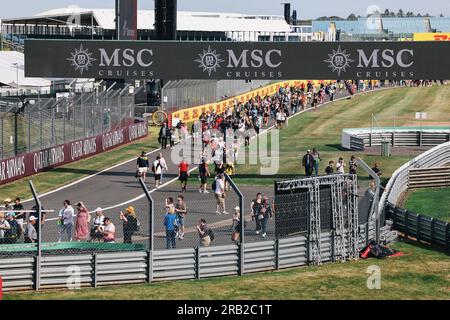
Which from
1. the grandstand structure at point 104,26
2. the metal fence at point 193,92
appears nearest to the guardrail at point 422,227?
the metal fence at point 193,92

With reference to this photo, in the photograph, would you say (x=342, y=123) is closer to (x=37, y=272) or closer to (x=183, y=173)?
(x=183, y=173)

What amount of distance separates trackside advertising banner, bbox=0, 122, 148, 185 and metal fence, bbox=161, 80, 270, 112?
4903 millimetres

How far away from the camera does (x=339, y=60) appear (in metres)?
39.3

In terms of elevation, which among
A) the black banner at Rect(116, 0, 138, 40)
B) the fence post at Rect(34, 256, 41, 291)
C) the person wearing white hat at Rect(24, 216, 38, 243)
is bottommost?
the fence post at Rect(34, 256, 41, 291)

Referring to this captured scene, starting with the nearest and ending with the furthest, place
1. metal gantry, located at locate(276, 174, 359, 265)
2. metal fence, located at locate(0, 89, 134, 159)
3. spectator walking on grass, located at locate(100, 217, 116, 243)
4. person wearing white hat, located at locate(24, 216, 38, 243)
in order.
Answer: person wearing white hat, located at locate(24, 216, 38, 243), spectator walking on grass, located at locate(100, 217, 116, 243), metal gantry, located at locate(276, 174, 359, 265), metal fence, located at locate(0, 89, 134, 159)

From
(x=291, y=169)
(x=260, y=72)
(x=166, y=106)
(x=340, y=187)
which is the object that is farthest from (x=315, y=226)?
(x=166, y=106)

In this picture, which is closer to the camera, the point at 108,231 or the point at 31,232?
the point at 31,232

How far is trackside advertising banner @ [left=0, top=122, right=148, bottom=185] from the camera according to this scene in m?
37.3

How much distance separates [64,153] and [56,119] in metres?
2.13

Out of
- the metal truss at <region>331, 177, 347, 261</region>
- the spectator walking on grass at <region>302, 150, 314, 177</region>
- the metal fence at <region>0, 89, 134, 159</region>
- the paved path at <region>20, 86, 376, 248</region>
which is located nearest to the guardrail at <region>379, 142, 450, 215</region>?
the metal truss at <region>331, 177, 347, 261</region>

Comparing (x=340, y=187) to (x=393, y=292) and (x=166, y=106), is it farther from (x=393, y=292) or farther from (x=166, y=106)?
(x=166, y=106)

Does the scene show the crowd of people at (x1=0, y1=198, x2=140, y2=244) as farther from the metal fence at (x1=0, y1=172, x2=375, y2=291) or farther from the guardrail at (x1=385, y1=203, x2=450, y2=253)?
the guardrail at (x1=385, y1=203, x2=450, y2=253)

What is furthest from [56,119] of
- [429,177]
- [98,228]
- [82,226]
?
[98,228]

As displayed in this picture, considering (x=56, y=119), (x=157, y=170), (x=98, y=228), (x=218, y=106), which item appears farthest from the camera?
(x=218, y=106)
